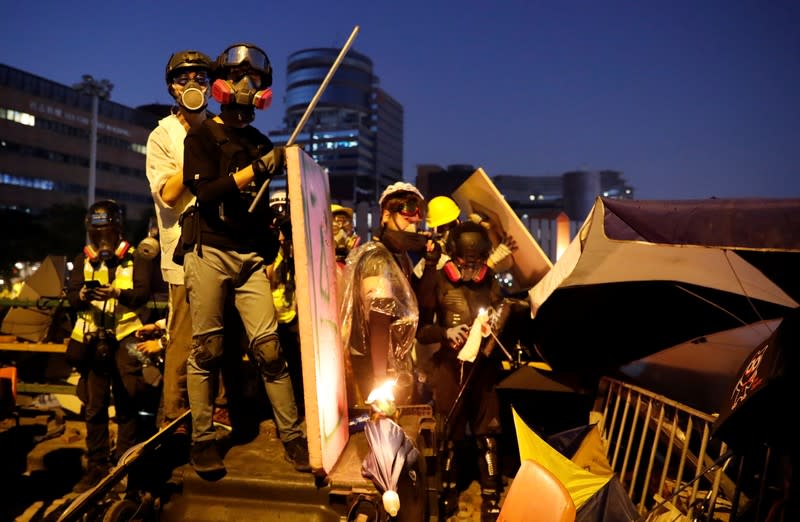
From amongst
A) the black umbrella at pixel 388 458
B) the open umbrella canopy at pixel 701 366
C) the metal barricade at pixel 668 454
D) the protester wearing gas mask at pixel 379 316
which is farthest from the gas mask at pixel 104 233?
the open umbrella canopy at pixel 701 366

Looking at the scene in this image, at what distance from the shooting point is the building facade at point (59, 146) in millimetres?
52312

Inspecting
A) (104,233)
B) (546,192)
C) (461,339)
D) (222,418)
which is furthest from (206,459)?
(546,192)

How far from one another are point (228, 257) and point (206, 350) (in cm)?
57

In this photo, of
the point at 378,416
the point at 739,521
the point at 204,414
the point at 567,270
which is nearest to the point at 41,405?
the point at 204,414

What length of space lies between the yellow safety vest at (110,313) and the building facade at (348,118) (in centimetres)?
8660

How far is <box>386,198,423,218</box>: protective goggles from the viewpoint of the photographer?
15.8ft

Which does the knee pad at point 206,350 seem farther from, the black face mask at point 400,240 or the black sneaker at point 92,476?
the black sneaker at point 92,476

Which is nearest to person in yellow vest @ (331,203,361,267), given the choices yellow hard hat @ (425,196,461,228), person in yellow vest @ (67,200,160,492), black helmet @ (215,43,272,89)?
yellow hard hat @ (425,196,461,228)

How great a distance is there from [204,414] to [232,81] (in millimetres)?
2019

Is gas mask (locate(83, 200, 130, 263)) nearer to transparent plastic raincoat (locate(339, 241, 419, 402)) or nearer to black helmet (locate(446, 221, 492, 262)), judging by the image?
transparent plastic raincoat (locate(339, 241, 419, 402))

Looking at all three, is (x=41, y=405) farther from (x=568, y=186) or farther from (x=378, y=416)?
(x=568, y=186)

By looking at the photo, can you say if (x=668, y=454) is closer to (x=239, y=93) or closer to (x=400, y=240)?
(x=400, y=240)

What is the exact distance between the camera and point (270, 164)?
3131 mm

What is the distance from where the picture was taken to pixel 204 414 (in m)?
3.30
